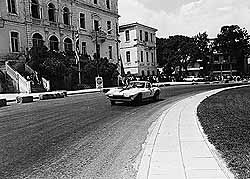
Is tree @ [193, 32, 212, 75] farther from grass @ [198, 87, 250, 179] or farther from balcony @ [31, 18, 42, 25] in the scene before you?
grass @ [198, 87, 250, 179]

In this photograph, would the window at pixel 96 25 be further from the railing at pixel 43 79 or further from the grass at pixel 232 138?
the grass at pixel 232 138

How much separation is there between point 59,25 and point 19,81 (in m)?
14.3

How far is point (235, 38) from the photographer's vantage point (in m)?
82.3

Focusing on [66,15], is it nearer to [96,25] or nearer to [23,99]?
[96,25]

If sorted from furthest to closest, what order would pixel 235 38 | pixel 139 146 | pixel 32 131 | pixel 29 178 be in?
pixel 235 38 → pixel 32 131 → pixel 139 146 → pixel 29 178

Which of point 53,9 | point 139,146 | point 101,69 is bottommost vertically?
point 139,146

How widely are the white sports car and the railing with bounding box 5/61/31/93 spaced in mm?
16035

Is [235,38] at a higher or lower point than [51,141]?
higher

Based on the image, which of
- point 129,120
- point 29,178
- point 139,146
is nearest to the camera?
point 29,178

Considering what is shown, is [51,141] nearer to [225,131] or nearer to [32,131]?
[32,131]

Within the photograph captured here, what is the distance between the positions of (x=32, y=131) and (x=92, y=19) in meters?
42.0

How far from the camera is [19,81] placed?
30.1 metres

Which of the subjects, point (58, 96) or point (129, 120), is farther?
point (58, 96)

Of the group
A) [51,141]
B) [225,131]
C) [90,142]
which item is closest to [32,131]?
[51,141]
